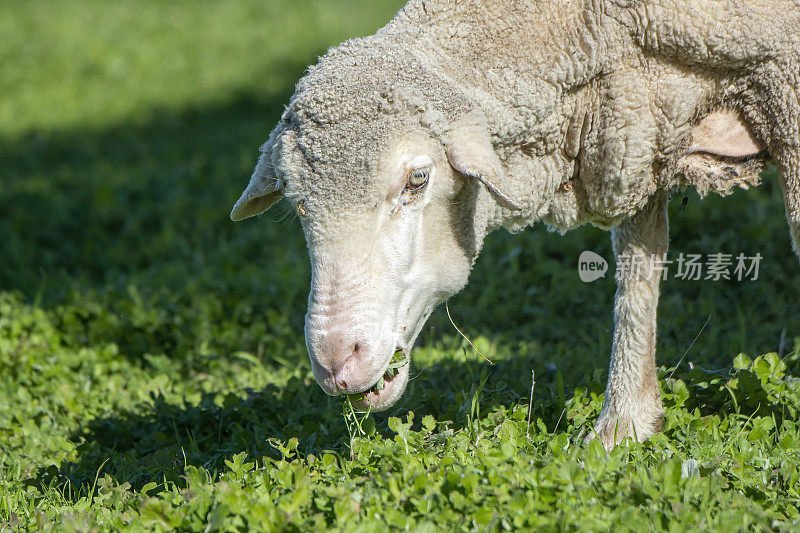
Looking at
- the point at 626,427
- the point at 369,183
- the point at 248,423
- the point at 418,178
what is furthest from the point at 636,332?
the point at 248,423

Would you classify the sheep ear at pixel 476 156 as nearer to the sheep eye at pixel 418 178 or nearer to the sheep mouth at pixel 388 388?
the sheep eye at pixel 418 178

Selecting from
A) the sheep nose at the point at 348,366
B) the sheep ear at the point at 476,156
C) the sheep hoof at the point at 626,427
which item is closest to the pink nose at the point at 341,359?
the sheep nose at the point at 348,366

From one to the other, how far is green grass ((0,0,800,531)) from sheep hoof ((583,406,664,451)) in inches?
2.6

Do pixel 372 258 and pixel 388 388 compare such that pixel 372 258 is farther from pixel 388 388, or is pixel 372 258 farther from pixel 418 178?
pixel 388 388

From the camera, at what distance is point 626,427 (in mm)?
3629

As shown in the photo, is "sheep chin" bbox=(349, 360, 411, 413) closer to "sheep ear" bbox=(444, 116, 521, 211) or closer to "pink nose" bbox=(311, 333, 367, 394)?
"pink nose" bbox=(311, 333, 367, 394)

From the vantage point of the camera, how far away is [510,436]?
3438 millimetres

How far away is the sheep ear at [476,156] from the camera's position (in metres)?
2.92

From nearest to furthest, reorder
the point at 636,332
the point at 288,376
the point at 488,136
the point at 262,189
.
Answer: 1. the point at 488,136
2. the point at 262,189
3. the point at 636,332
4. the point at 288,376

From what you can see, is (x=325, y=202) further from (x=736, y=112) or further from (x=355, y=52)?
(x=736, y=112)

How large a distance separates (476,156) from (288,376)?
7.94 ft

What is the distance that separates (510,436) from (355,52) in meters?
1.50

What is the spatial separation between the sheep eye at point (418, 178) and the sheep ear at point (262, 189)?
0.45m

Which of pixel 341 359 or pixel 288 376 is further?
pixel 288 376
